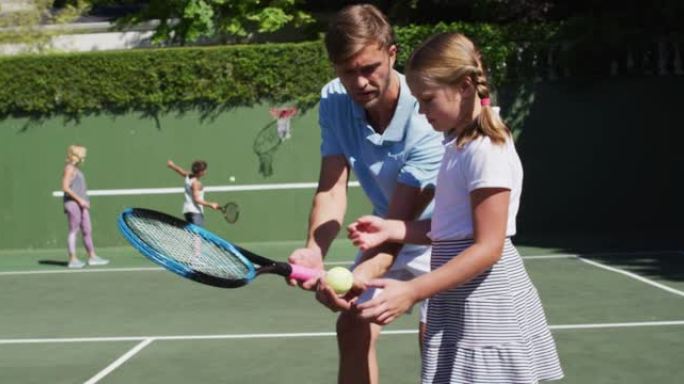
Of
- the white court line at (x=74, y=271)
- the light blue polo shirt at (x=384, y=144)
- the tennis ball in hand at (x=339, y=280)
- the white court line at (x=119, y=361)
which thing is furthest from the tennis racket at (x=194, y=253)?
the white court line at (x=74, y=271)

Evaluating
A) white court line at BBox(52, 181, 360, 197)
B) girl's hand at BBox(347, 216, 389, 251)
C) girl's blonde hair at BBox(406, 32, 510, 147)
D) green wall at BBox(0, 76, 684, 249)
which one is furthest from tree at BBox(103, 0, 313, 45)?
girl's blonde hair at BBox(406, 32, 510, 147)

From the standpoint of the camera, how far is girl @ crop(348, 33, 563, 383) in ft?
10.8

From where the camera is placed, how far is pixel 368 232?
3732 mm

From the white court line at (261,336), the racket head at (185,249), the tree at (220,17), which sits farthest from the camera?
the tree at (220,17)

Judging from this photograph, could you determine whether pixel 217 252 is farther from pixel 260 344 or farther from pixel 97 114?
pixel 97 114

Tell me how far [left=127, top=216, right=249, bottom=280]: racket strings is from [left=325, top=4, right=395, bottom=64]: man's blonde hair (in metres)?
0.69

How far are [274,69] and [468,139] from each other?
12755mm

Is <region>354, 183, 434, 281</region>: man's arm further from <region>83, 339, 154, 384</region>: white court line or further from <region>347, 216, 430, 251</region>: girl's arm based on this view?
<region>83, 339, 154, 384</region>: white court line

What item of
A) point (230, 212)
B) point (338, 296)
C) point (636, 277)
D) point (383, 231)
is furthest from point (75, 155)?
point (338, 296)

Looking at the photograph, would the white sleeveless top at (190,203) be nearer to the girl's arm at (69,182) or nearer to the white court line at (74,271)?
the white court line at (74,271)

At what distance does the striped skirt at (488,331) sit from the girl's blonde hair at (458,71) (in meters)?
0.31

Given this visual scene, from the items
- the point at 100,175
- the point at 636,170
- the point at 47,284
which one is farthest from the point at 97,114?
the point at 636,170

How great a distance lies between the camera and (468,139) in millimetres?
3359

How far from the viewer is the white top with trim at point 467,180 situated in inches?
129
